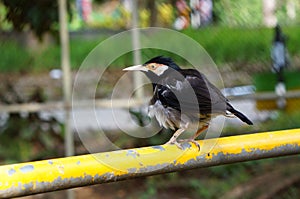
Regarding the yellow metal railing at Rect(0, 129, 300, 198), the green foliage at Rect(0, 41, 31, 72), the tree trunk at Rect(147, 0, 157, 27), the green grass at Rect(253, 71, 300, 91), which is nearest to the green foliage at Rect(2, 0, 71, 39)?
the green foliage at Rect(0, 41, 31, 72)

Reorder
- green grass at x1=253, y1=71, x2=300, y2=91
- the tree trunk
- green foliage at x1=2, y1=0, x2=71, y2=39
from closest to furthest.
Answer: green foliage at x1=2, y1=0, x2=71, y2=39, the tree trunk, green grass at x1=253, y1=71, x2=300, y2=91

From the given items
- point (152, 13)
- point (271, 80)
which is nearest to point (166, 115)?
point (152, 13)

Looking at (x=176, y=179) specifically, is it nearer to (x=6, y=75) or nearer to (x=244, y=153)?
(x=6, y=75)

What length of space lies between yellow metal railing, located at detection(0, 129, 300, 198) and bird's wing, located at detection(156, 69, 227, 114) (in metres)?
0.21

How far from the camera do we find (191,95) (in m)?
1.91

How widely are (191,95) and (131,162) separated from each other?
0.48 m

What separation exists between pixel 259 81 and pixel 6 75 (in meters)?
2.27

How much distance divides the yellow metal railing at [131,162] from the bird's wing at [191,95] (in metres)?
0.21

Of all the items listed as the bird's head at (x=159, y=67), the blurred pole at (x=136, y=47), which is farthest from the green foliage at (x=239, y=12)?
the bird's head at (x=159, y=67)

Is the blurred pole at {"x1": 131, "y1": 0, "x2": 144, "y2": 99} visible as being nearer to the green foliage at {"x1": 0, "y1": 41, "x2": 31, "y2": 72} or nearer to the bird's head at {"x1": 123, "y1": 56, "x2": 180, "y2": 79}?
the green foliage at {"x1": 0, "y1": 41, "x2": 31, "y2": 72}

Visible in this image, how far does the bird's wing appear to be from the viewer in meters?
1.89

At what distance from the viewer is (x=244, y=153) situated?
169cm

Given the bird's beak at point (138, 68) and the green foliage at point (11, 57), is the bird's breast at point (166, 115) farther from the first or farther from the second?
the green foliage at point (11, 57)

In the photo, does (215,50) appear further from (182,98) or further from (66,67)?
(182,98)
